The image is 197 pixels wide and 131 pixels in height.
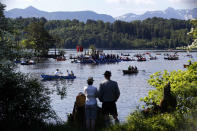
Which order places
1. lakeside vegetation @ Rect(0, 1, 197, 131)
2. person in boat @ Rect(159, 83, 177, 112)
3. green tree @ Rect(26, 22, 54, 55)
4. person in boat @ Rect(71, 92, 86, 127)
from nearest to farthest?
lakeside vegetation @ Rect(0, 1, 197, 131), person in boat @ Rect(159, 83, 177, 112), person in boat @ Rect(71, 92, 86, 127), green tree @ Rect(26, 22, 54, 55)

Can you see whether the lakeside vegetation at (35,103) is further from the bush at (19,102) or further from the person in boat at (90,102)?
the person in boat at (90,102)

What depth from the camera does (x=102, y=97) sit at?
37.8 feet

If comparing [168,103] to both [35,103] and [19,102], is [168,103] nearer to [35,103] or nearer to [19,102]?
[35,103]

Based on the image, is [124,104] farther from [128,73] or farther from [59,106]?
[128,73]

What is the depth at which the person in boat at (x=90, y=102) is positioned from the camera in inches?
431

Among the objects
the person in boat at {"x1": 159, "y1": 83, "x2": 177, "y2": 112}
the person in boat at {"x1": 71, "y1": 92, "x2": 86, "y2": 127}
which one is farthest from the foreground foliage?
the person in boat at {"x1": 71, "y1": 92, "x2": 86, "y2": 127}

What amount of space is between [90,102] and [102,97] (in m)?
0.68

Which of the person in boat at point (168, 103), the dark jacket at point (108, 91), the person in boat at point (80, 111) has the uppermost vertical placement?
the dark jacket at point (108, 91)

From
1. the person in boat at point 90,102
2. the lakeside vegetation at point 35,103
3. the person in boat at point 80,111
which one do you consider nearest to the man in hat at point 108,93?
the person in boat at point 90,102

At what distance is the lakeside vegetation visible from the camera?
34.0 ft

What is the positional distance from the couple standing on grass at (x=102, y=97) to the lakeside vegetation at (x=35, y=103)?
616 millimetres

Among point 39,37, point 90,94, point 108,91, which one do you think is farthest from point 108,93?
point 39,37

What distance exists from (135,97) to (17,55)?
23354 millimetres

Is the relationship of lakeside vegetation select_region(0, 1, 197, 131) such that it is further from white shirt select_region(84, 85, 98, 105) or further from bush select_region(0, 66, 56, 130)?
white shirt select_region(84, 85, 98, 105)
